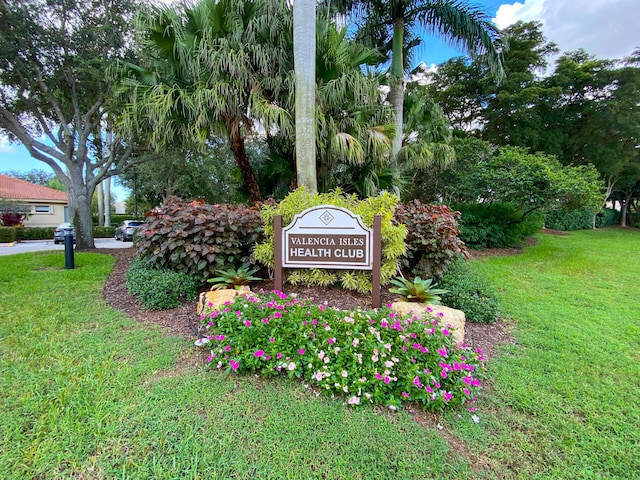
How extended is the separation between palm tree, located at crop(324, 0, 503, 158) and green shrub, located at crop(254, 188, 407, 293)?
171 inches

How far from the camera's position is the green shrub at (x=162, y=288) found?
3803mm

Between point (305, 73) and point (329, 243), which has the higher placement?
point (305, 73)

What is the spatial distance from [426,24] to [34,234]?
23.9 metres

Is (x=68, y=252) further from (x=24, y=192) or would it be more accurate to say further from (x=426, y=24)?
(x=24, y=192)

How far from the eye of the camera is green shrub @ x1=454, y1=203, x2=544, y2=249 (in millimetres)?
9602

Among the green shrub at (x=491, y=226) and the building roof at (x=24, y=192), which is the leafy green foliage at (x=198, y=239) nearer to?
the green shrub at (x=491, y=226)

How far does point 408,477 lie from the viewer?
5.22 ft

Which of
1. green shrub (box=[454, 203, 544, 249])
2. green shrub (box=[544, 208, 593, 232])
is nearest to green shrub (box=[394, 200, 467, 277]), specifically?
green shrub (box=[454, 203, 544, 249])

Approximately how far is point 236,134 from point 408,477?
Result: 19.5 ft

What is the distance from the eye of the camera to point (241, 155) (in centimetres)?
641

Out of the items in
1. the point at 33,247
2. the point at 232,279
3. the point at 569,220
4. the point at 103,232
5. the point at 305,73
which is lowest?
the point at 33,247

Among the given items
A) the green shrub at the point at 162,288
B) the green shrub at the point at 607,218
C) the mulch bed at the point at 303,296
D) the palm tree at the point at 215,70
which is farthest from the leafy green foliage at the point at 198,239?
the green shrub at the point at 607,218

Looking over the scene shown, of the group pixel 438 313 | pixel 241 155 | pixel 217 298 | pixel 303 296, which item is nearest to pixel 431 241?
pixel 438 313

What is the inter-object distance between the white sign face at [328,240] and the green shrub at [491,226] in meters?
7.17
